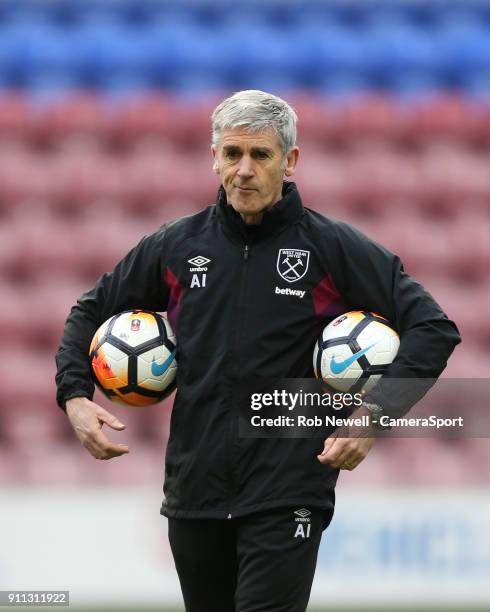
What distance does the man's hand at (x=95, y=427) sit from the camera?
3.24 meters

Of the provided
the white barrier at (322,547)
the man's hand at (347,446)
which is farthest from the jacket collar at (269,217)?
the white barrier at (322,547)

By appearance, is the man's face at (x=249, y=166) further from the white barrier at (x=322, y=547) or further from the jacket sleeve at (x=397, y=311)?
the white barrier at (x=322, y=547)

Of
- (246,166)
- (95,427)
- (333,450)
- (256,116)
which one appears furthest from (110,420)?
(256,116)

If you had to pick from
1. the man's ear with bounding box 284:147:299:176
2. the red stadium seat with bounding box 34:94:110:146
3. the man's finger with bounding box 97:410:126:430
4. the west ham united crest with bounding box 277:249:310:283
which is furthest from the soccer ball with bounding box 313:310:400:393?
the red stadium seat with bounding box 34:94:110:146

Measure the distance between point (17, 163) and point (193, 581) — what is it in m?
5.58

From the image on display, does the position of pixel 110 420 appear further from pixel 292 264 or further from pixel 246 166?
pixel 246 166

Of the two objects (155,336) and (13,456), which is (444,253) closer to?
(13,456)

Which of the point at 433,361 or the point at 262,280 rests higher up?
the point at 262,280

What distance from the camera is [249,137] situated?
10.6 feet

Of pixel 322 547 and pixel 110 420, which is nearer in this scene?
pixel 110 420

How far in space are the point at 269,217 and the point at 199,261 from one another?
0.22m

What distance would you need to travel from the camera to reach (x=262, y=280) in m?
3.29

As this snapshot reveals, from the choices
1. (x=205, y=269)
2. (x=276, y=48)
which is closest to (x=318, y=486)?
(x=205, y=269)

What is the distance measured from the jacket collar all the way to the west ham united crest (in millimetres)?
71
